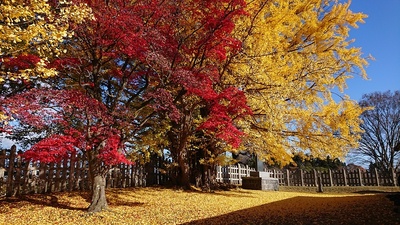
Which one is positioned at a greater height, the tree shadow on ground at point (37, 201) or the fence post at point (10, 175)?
the fence post at point (10, 175)

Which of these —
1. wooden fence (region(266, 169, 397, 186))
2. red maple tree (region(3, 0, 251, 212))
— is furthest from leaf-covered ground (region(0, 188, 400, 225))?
wooden fence (region(266, 169, 397, 186))

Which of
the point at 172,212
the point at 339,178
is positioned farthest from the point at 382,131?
the point at 172,212

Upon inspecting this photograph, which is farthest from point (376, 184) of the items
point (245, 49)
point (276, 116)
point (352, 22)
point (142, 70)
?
point (142, 70)

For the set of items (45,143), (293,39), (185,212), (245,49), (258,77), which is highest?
(293,39)

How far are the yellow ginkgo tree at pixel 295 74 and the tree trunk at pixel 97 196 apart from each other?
587 centimetres

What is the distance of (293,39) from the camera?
43.9ft

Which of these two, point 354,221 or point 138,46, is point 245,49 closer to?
point 138,46

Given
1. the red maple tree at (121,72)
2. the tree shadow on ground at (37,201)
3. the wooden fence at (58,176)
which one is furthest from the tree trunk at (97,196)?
the wooden fence at (58,176)

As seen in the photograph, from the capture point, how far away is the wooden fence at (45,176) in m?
9.88

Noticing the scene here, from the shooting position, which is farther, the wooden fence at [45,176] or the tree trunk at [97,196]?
the wooden fence at [45,176]

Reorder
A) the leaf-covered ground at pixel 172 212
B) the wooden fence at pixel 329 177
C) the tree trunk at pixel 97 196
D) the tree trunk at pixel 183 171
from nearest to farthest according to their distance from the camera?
1. the leaf-covered ground at pixel 172 212
2. the tree trunk at pixel 97 196
3. the tree trunk at pixel 183 171
4. the wooden fence at pixel 329 177

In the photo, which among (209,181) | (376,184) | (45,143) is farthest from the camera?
(376,184)

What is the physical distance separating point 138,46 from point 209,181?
28.7 ft

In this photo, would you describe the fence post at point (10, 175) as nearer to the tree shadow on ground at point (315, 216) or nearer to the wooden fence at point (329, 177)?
the tree shadow on ground at point (315, 216)
